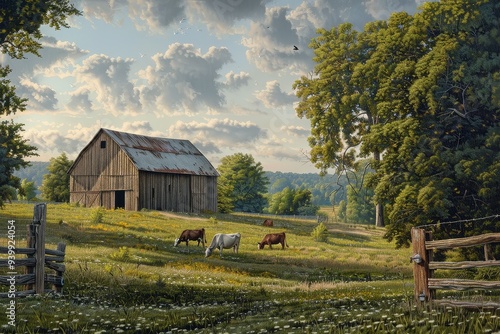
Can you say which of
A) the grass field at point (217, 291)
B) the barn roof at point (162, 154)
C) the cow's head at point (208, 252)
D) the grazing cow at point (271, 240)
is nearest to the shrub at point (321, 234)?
the grass field at point (217, 291)

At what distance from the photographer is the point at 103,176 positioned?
68750 millimetres

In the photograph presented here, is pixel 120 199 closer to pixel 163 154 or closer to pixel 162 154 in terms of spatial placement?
pixel 162 154

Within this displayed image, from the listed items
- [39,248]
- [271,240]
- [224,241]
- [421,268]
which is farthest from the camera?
[271,240]

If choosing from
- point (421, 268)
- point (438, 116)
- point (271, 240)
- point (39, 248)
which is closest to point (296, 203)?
point (271, 240)

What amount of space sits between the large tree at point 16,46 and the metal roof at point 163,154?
28.4 m

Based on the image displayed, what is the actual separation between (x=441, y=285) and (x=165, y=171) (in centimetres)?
5512

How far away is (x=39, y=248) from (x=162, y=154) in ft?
174

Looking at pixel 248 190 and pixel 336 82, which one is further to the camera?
pixel 248 190

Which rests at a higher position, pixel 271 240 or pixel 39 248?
pixel 39 248

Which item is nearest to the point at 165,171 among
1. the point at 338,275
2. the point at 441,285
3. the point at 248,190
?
the point at 338,275

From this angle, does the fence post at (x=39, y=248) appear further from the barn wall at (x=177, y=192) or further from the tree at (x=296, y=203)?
the tree at (x=296, y=203)

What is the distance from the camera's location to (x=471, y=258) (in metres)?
33.7

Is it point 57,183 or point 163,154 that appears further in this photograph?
point 57,183

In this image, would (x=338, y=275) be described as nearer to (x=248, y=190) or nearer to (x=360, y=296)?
(x=360, y=296)
